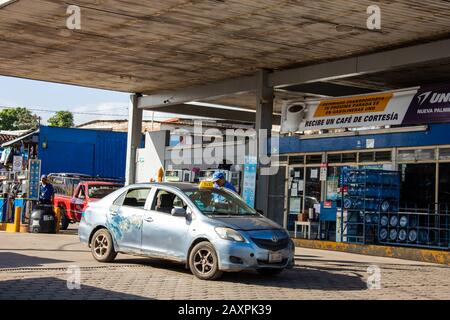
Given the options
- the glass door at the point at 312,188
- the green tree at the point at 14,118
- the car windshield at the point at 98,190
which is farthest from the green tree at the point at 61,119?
the glass door at the point at 312,188

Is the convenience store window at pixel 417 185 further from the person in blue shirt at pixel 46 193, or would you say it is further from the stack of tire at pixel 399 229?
the person in blue shirt at pixel 46 193

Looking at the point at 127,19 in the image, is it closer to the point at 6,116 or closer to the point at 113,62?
the point at 113,62

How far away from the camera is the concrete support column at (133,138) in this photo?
30.5m

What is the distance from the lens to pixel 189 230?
37.6ft

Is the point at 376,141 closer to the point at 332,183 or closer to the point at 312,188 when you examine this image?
the point at 332,183

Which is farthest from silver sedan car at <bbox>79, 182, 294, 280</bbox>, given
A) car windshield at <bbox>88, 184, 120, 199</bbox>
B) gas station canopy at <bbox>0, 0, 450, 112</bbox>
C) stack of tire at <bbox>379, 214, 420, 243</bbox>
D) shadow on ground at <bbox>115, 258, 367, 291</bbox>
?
car windshield at <bbox>88, 184, 120, 199</bbox>

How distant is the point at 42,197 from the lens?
73.7 ft

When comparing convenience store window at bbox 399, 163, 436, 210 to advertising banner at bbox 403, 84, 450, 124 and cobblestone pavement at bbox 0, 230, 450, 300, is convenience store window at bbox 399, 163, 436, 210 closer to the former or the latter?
advertising banner at bbox 403, 84, 450, 124

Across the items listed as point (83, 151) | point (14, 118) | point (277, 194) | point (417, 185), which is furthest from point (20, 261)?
point (14, 118)

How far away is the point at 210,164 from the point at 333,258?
12.0 meters

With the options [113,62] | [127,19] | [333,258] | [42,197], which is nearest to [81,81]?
[113,62]

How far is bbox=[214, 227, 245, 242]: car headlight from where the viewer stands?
11.0m

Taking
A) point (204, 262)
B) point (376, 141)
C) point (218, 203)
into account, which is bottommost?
point (204, 262)

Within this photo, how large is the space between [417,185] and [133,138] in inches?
589
